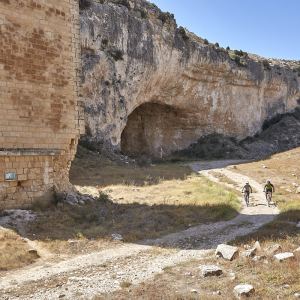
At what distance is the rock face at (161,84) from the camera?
30.5m

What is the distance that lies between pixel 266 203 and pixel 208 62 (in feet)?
82.1

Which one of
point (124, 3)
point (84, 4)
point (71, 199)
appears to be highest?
point (124, 3)

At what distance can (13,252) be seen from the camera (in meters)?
9.16

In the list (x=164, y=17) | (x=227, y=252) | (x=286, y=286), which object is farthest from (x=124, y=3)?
(x=286, y=286)

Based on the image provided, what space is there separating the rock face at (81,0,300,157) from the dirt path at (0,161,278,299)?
19.3 metres

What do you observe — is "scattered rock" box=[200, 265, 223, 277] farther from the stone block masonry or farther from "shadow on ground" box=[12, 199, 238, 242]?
the stone block masonry

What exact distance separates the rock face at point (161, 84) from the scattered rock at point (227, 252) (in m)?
21.3

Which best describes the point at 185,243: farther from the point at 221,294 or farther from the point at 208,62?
the point at 208,62

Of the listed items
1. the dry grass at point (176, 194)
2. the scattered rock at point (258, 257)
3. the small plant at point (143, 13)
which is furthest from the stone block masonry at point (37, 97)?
the small plant at point (143, 13)

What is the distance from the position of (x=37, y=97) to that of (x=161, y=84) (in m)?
23.9

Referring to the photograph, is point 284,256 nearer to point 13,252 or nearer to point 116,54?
point 13,252

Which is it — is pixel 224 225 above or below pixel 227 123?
below

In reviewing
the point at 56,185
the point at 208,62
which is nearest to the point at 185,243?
the point at 56,185

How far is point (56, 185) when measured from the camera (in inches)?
549
